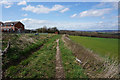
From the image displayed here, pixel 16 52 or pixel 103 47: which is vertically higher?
pixel 16 52

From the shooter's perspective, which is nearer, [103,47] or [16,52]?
[16,52]

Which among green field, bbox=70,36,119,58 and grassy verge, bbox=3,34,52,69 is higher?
grassy verge, bbox=3,34,52,69

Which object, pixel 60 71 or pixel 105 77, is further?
pixel 60 71

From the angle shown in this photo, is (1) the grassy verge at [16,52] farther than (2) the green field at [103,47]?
No

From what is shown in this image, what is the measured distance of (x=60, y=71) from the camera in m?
4.87

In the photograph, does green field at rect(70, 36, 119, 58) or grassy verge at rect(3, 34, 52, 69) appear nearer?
grassy verge at rect(3, 34, 52, 69)

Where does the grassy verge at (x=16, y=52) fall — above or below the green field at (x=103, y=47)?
above

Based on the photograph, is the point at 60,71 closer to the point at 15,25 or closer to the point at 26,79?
the point at 26,79

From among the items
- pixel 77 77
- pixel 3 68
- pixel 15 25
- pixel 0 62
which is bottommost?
pixel 77 77

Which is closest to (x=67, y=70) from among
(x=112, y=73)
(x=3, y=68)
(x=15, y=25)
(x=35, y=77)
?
(x=35, y=77)

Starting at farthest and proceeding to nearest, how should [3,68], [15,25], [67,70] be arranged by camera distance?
1. [15,25]
2. [67,70]
3. [3,68]

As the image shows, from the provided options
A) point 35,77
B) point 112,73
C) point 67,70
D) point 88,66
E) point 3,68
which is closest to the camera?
point 112,73

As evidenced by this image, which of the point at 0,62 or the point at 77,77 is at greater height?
the point at 0,62

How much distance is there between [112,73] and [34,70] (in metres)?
4.66
